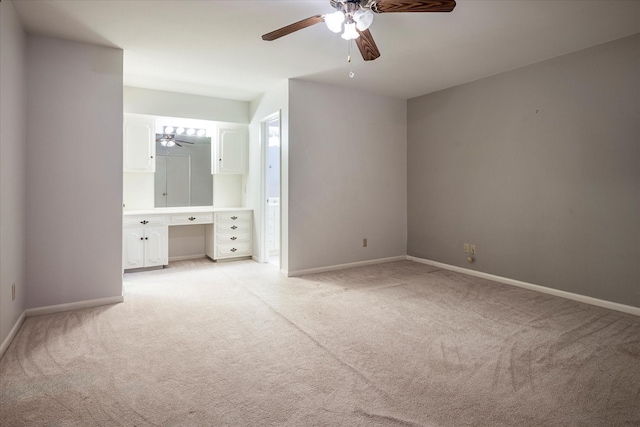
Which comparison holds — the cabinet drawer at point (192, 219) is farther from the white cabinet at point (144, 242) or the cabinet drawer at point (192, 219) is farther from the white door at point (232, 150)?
the white door at point (232, 150)

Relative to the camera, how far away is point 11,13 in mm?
2547

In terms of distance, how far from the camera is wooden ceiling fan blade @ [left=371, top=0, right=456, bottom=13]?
2.08 meters

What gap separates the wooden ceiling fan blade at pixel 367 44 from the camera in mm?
2475

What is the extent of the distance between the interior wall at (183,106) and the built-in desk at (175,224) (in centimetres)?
133

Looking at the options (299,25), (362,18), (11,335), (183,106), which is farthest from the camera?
(183,106)

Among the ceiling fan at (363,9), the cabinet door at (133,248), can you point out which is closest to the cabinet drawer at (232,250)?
the cabinet door at (133,248)

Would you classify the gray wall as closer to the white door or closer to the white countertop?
the white door

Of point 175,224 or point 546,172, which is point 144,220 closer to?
point 175,224

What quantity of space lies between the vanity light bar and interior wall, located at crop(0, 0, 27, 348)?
7.66 feet

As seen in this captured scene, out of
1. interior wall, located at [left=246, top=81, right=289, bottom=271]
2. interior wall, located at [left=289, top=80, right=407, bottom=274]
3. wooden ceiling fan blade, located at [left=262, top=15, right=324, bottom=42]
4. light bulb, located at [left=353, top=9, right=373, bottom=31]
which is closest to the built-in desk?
interior wall, located at [left=246, top=81, right=289, bottom=271]

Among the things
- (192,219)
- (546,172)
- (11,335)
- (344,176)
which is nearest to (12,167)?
(11,335)

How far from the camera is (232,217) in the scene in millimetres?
5230

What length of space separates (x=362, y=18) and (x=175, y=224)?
3.76m

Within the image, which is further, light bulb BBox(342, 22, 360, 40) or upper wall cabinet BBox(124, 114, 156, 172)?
upper wall cabinet BBox(124, 114, 156, 172)
